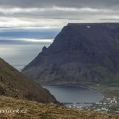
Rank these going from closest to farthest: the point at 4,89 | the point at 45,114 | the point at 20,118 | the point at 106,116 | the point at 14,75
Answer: the point at 20,118
the point at 45,114
the point at 106,116
the point at 4,89
the point at 14,75

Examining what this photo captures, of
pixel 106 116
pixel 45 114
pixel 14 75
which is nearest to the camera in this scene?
pixel 45 114

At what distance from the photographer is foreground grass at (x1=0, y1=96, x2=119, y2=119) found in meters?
20.0

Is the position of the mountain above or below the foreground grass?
above

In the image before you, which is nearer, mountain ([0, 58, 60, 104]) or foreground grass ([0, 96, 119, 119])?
foreground grass ([0, 96, 119, 119])

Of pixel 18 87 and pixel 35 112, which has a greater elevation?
pixel 18 87

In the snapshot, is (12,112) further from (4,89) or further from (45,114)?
(4,89)

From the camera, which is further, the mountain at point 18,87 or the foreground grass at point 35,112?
the mountain at point 18,87

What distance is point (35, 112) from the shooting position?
21203 mm

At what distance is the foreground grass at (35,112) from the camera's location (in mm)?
20031

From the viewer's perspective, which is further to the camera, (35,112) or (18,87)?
(18,87)

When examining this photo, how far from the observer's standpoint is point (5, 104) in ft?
74.8

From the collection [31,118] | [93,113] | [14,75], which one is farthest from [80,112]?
[14,75]

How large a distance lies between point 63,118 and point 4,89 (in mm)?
15794

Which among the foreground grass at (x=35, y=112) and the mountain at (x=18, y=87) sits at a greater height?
the mountain at (x=18, y=87)
